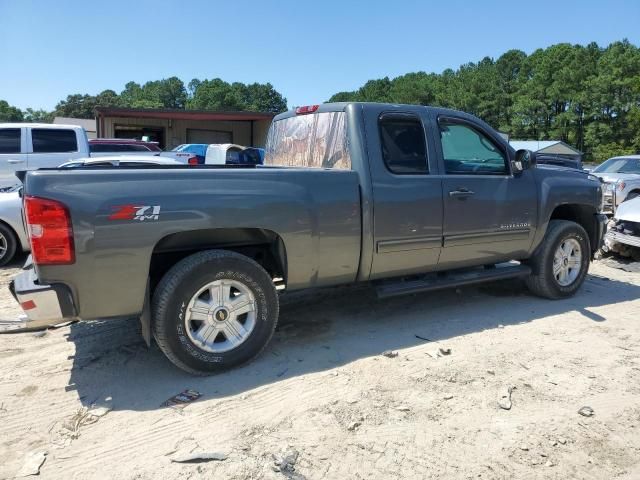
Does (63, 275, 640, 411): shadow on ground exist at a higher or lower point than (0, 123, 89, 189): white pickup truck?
lower

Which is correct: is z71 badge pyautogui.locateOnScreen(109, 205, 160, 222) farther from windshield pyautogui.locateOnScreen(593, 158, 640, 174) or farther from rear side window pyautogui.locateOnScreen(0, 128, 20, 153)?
windshield pyautogui.locateOnScreen(593, 158, 640, 174)

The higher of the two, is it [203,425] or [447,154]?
[447,154]

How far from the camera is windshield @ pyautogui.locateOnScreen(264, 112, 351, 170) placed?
4.37m

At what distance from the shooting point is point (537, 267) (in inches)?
214

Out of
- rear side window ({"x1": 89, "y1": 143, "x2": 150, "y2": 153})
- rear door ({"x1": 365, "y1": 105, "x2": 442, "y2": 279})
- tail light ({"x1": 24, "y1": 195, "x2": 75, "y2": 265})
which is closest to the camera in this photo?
tail light ({"x1": 24, "y1": 195, "x2": 75, "y2": 265})

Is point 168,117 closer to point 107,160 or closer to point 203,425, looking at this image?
point 107,160

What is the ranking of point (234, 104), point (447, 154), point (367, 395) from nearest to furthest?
point (367, 395)
point (447, 154)
point (234, 104)

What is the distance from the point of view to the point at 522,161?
199 inches

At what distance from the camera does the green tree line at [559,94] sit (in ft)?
180

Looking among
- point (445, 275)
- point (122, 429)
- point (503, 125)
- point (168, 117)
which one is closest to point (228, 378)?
point (122, 429)

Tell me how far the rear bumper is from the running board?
2.45 metres

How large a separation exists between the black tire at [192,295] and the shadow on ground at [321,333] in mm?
150

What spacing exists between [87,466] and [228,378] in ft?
3.74

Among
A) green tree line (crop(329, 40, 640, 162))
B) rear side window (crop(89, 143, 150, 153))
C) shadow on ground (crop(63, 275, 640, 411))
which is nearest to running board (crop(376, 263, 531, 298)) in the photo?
shadow on ground (crop(63, 275, 640, 411))
